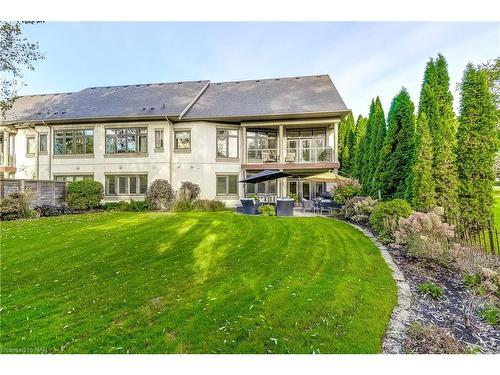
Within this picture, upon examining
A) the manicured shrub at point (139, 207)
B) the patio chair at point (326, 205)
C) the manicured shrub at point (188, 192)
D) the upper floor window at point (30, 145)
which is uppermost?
the upper floor window at point (30, 145)

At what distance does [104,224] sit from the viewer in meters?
9.83

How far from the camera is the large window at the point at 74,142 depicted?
725 inches

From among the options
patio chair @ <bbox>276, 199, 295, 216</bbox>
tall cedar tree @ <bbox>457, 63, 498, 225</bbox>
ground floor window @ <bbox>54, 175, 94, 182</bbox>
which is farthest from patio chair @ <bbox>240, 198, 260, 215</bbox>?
ground floor window @ <bbox>54, 175, 94, 182</bbox>

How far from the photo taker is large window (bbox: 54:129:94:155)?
60.4ft

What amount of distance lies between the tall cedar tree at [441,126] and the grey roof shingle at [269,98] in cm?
650

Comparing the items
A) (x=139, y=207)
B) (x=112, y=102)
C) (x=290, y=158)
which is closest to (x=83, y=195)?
(x=139, y=207)

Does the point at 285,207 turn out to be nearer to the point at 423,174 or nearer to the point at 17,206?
the point at 423,174

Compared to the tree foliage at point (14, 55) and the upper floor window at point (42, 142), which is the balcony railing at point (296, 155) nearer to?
the tree foliage at point (14, 55)

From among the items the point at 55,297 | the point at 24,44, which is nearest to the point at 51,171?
the point at 24,44

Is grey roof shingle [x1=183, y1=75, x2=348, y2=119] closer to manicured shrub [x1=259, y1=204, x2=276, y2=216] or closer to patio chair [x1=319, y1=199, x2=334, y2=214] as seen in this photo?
patio chair [x1=319, y1=199, x2=334, y2=214]

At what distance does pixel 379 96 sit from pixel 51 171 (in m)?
22.5

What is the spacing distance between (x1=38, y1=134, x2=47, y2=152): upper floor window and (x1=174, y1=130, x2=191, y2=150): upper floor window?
9.57 metres

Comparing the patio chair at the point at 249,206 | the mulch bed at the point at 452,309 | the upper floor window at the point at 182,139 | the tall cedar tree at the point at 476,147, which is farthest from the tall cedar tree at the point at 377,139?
the upper floor window at the point at 182,139
